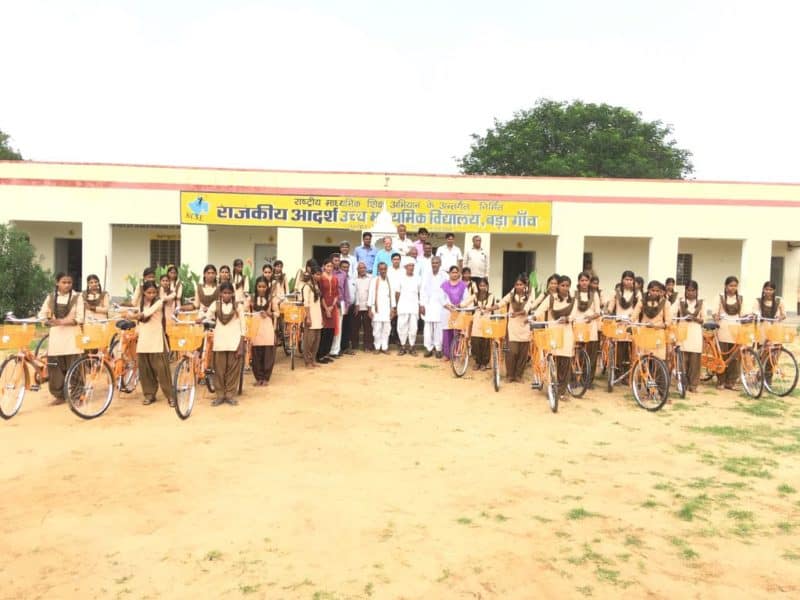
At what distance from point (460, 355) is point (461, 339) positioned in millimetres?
225

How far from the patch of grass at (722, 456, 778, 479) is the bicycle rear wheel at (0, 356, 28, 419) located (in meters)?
6.59

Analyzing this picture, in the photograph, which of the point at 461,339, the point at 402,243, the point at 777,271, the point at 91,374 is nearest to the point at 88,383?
the point at 91,374

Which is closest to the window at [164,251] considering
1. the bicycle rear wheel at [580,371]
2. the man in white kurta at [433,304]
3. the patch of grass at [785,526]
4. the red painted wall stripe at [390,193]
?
the red painted wall stripe at [390,193]

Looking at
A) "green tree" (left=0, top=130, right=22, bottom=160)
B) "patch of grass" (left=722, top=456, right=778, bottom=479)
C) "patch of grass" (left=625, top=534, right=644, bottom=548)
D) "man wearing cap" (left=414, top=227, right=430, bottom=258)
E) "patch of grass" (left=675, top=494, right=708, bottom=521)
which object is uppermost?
"green tree" (left=0, top=130, right=22, bottom=160)

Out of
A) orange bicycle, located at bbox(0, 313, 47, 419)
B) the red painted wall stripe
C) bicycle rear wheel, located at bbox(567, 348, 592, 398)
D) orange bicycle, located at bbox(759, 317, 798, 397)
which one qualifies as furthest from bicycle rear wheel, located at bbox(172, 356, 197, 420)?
the red painted wall stripe

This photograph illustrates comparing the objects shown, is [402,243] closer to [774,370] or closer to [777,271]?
[774,370]

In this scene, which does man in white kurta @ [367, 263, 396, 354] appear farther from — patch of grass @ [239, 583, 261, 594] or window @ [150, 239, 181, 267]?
window @ [150, 239, 181, 267]

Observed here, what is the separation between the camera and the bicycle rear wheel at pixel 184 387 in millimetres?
6254

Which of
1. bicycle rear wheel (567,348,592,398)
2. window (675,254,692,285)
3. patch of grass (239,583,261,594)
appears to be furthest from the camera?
window (675,254,692,285)

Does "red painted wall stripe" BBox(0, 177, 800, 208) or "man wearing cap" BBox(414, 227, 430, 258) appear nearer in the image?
"man wearing cap" BBox(414, 227, 430, 258)

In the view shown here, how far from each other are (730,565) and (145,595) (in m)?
3.07

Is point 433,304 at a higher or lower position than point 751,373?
higher

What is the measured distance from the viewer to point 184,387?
6383 millimetres

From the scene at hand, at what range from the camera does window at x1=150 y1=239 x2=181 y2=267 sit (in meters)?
20.5
